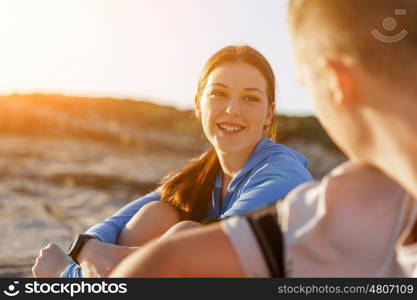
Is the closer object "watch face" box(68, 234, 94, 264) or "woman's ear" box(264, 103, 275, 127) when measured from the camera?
"watch face" box(68, 234, 94, 264)

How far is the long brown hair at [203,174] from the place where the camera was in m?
3.25

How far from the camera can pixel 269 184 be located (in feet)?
9.09

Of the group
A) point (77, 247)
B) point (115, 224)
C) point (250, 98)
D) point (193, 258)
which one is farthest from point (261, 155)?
point (193, 258)

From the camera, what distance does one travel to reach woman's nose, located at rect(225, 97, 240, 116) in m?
3.21

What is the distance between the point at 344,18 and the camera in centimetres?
110

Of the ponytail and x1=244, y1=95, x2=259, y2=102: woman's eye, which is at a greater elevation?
x1=244, y1=95, x2=259, y2=102: woman's eye

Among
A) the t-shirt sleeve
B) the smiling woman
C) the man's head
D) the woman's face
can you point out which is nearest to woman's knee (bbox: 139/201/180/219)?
the smiling woman

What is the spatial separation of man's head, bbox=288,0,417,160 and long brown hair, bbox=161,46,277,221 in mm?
2114

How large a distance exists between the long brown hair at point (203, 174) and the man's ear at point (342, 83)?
2131 mm

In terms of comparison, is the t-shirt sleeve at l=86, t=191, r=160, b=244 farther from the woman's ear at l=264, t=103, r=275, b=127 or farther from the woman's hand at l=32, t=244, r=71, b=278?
the woman's ear at l=264, t=103, r=275, b=127

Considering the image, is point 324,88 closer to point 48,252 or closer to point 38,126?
point 48,252

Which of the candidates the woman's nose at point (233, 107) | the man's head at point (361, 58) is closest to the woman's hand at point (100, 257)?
the woman's nose at point (233, 107)

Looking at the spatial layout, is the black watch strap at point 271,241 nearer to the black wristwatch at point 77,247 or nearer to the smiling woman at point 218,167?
the smiling woman at point 218,167

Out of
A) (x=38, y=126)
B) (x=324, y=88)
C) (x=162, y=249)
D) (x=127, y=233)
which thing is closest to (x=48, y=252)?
(x=127, y=233)
